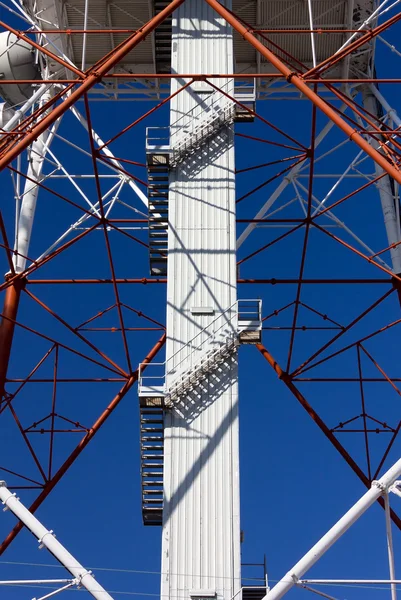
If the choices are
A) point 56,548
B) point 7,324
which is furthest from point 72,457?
point 56,548

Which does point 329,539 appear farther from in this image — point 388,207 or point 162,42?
point 162,42

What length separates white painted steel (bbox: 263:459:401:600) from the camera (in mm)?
26094

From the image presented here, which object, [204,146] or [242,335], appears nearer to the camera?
[242,335]

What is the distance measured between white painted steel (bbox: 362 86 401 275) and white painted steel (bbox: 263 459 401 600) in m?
15.1

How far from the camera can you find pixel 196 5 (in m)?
37.9

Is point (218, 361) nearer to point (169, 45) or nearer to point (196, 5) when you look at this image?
point (196, 5)

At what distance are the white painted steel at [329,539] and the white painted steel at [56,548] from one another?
409 cm

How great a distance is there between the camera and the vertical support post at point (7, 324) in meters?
37.3

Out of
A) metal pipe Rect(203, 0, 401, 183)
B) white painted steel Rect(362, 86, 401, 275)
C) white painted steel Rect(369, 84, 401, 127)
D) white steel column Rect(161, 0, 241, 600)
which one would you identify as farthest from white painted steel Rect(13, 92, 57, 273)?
white painted steel Rect(369, 84, 401, 127)

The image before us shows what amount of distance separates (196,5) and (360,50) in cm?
760

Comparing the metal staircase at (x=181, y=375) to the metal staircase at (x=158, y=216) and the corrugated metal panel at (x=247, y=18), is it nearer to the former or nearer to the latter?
the metal staircase at (x=158, y=216)

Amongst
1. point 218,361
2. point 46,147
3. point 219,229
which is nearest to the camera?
point 218,361

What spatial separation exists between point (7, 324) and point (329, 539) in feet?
52.3

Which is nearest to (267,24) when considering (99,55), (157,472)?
(99,55)
